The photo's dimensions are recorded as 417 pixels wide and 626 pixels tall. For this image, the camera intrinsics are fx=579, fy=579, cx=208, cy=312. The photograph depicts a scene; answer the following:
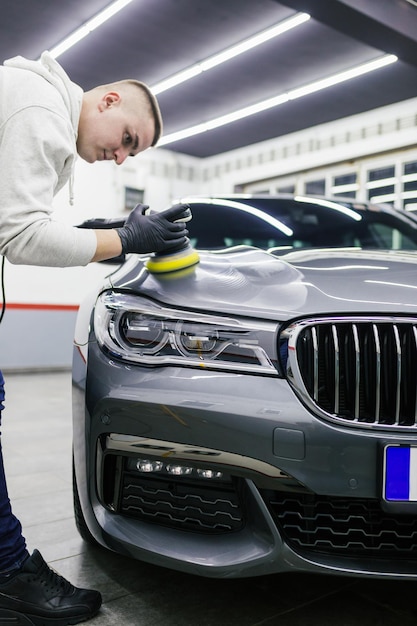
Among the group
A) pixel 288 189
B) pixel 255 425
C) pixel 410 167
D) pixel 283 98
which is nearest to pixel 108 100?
pixel 255 425

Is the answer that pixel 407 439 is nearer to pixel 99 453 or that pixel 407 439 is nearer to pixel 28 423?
pixel 99 453

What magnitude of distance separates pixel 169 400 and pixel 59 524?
3.46 feet

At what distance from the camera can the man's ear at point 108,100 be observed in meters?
1.41

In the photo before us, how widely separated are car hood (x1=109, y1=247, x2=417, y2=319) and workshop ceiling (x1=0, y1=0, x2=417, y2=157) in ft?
14.4

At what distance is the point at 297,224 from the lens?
7.90ft

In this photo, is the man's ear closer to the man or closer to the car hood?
the man

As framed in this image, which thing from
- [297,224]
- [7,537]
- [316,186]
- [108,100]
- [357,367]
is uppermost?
[316,186]

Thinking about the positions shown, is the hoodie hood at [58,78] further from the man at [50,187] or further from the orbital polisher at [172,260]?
the orbital polisher at [172,260]

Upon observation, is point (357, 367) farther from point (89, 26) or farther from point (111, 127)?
point (89, 26)

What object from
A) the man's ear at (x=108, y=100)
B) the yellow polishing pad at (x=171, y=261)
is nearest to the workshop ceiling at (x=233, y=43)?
the man's ear at (x=108, y=100)

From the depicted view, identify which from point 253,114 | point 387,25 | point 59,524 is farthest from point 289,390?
point 253,114

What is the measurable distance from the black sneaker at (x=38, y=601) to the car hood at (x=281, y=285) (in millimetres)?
703

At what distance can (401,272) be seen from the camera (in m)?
1.42

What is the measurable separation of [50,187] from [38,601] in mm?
935
